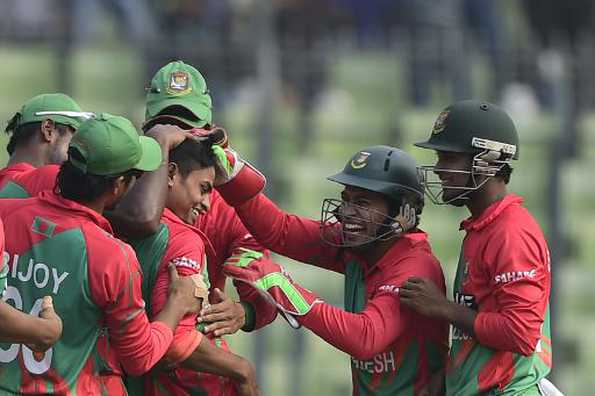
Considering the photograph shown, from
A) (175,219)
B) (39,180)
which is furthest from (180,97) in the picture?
(39,180)

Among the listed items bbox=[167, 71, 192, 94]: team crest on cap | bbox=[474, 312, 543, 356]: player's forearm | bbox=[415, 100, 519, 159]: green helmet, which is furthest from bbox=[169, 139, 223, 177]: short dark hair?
bbox=[474, 312, 543, 356]: player's forearm

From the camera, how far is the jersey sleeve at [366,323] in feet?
19.9

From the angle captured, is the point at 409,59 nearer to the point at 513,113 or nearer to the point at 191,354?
the point at 513,113

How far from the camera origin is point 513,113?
11281mm

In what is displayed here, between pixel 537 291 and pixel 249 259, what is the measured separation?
108cm

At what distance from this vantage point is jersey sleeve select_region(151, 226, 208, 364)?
5.89 metres

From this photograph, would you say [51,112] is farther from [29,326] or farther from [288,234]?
[29,326]

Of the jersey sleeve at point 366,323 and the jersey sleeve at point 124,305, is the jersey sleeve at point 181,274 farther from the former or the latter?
the jersey sleeve at point 366,323

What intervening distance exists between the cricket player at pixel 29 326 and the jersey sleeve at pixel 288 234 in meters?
1.35

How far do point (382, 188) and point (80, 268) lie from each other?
137cm

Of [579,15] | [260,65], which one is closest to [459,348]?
[260,65]

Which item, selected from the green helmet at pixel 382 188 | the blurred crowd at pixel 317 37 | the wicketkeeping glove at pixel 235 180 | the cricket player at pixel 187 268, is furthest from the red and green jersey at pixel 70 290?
the blurred crowd at pixel 317 37

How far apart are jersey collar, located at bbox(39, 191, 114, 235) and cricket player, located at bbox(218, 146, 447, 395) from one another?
686mm

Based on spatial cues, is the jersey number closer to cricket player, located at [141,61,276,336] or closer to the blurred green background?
cricket player, located at [141,61,276,336]
